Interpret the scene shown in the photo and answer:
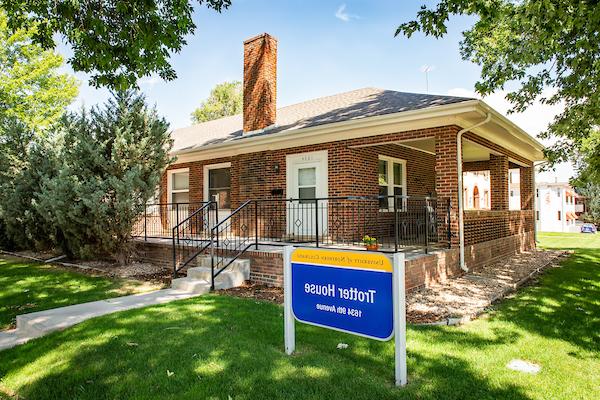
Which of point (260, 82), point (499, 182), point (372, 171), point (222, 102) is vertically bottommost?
point (499, 182)

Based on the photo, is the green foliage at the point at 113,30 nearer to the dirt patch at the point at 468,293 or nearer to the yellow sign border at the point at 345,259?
the yellow sign border at the point at 345,259

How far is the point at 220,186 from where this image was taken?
488 inches

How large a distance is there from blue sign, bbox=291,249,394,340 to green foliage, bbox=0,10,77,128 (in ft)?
65.7

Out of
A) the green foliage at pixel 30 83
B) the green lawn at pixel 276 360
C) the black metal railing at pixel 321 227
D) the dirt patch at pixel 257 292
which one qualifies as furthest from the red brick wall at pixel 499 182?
the green foliage at pixel 30 83

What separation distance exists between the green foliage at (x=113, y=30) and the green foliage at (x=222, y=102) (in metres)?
33.5

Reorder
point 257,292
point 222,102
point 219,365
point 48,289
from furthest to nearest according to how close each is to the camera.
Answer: point 222,102 < point 48,289 < point 257,292 < point 219,365

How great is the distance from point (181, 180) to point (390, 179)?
737 centimetres

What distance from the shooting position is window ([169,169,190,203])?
13.5m

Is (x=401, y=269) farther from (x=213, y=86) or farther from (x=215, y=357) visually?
(x=213, y=86)

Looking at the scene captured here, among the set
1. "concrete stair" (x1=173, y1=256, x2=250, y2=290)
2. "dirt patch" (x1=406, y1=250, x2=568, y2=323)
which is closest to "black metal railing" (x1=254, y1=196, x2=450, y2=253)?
"dirt patch" (x1=406, y1=250, x2=568, y2=323)

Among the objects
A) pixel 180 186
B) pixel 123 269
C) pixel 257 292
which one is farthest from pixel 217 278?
pixel 180 186

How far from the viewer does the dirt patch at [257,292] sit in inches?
247

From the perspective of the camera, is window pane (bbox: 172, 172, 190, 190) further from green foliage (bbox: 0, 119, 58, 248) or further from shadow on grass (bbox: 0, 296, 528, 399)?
shadow on grass (bbox: 0, 296, 528, 399)

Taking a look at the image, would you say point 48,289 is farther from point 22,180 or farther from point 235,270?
point 22,180
